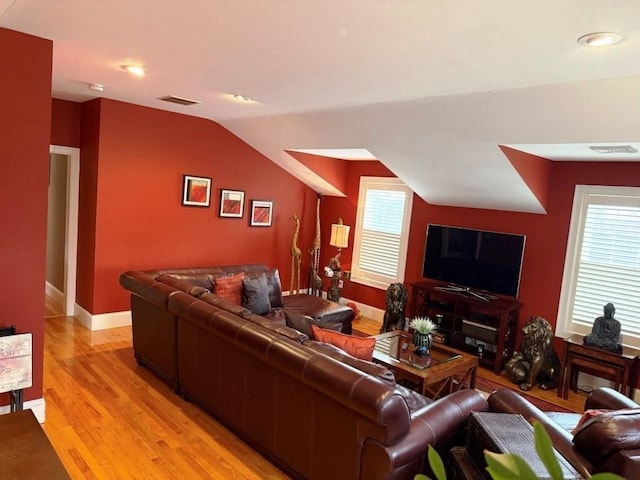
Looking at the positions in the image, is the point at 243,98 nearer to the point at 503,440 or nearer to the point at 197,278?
the point at 197,278

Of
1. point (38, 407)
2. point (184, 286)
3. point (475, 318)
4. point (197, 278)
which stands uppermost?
point (184, 286)

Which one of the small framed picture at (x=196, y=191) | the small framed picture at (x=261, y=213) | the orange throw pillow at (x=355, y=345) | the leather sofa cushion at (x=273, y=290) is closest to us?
the orange throw pillow at (x=355, y=345)

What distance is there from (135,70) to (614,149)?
12.8ft

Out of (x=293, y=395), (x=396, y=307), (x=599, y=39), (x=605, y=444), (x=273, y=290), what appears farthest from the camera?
(x=396, y=307)

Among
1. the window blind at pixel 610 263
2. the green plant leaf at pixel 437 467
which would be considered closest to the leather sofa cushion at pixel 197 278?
the window blind at pixel 610 263

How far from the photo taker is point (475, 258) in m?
5.36

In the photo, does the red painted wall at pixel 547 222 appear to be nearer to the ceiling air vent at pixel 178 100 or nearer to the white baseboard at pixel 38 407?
the ceiling air vent at pixel 178 100

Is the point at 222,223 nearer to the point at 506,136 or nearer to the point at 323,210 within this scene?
the point at 323,210

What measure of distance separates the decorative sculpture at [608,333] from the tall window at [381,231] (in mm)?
2580

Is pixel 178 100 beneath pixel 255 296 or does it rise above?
above

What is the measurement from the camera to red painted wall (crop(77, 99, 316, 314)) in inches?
200

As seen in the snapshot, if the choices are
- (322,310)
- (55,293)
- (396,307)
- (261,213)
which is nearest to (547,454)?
(322,310)

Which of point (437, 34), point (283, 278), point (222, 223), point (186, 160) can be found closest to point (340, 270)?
point (283, 278)

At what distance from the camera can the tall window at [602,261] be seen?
4367 mm
